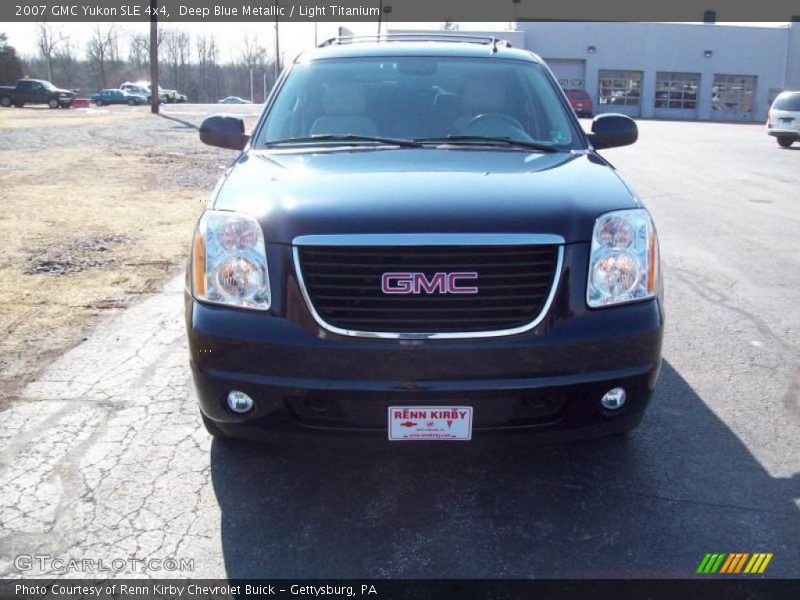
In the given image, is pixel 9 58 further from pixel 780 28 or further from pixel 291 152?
pixel 291 152

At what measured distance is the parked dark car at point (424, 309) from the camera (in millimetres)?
2807

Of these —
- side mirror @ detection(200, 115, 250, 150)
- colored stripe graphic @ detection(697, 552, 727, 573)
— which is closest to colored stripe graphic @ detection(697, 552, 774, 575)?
colored stripe graphic @ detection(697, 552, 727, 573)

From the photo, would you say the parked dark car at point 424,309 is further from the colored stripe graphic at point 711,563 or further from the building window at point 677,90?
the building window at point 677,90

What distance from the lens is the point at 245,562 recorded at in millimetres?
2777

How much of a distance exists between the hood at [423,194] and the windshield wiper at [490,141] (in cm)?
26

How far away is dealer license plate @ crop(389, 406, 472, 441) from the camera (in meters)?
2.84

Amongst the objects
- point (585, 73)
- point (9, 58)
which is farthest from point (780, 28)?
point (9, 58)

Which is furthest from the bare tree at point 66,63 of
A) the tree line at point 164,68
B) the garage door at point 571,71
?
the garage door at point 571,71

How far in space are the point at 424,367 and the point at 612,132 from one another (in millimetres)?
2543

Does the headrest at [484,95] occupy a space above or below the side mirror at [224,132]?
above

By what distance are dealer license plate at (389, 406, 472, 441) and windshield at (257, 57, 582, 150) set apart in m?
1.66

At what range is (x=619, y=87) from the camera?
5672 centimetres

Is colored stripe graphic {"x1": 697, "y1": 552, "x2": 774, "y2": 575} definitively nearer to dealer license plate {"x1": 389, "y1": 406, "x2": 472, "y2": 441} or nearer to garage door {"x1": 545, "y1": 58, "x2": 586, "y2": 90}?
dealer license plate {"x1": 389, "y1": 406, "x2": 472, "y2": 441}

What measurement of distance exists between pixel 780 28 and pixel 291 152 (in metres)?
63.2
